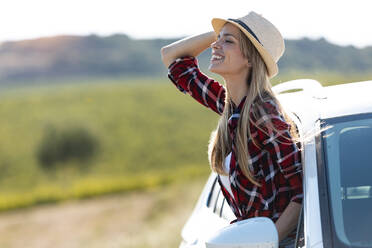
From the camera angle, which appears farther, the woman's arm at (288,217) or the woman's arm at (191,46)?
the woman's arm at (191,46)

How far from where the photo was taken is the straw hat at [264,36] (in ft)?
10.1

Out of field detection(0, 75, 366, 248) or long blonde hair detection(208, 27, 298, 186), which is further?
field detection(0, 75, 366, 248)

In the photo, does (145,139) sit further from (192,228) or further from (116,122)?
(192,228)

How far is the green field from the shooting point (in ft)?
137

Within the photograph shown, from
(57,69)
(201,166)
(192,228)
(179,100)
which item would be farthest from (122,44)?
(192,228)

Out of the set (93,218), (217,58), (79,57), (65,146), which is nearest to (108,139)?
(65,146)

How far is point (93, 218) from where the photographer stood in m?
30.1

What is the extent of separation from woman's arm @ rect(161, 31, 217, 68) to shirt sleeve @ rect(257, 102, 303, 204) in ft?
3.57

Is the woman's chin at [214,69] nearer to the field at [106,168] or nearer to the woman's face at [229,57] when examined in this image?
the woman's face at [229,57]

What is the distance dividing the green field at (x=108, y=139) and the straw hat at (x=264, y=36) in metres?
36.0

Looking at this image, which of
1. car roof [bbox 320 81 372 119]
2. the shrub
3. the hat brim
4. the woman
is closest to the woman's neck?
the woman

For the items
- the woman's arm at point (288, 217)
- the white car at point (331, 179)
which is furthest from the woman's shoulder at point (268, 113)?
the woman's arm at point (288, 217)

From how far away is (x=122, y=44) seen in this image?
123 meters

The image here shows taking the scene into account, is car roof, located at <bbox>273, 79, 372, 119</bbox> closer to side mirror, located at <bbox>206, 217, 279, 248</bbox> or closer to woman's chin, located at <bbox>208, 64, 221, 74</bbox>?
woman's chin, located at <bbox>208, 64, 221, 74</bbox>
